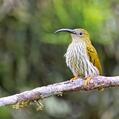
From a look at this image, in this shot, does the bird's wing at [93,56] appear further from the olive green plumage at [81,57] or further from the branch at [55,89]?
the branch at [55,89]

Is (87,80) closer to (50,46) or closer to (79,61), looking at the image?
(79,61)

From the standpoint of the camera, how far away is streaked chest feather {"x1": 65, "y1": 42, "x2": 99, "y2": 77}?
7.00 metres

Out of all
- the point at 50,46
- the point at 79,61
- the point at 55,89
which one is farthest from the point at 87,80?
the point at 50,46

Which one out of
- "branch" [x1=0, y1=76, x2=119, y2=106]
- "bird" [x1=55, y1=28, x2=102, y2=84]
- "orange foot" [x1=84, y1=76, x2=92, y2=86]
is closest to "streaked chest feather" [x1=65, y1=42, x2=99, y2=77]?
"bird" [x1=55, y1=28, x2=102, y2=84]

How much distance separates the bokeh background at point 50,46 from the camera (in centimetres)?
1009

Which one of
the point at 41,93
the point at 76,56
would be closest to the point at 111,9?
the point at 76,56

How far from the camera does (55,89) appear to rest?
6.29 m

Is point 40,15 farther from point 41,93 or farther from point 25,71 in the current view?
point 41,93

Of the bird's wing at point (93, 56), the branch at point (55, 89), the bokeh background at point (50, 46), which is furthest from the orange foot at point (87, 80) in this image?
the bokeh background at point (50, 46)

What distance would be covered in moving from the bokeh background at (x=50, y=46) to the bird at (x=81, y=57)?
2.65 metres

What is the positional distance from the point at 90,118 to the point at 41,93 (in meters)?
5.00

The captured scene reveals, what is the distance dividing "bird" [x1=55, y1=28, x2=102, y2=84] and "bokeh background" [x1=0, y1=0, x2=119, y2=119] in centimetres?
265

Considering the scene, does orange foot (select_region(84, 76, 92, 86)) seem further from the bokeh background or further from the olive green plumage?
the bokeh background

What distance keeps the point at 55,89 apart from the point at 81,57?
0.85 m
